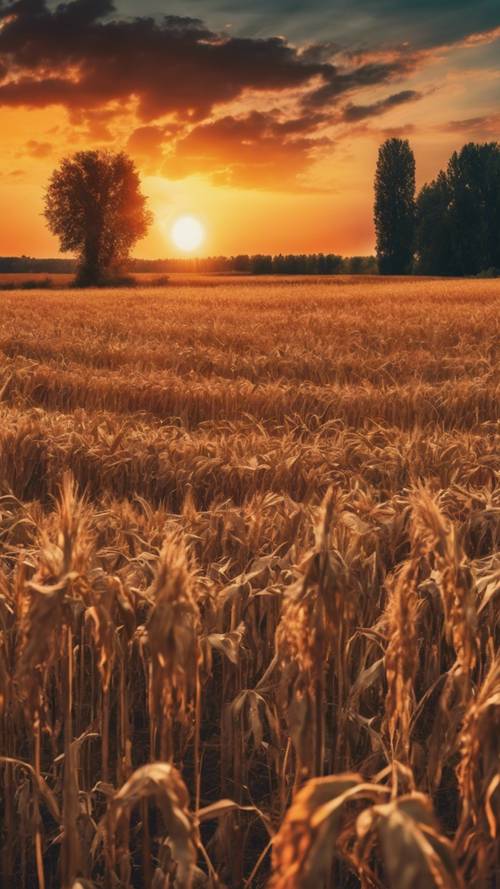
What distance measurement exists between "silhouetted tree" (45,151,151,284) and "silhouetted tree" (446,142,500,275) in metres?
29.9

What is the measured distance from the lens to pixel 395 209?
80.7 meters

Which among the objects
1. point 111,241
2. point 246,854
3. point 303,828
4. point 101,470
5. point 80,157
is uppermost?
point 80,157

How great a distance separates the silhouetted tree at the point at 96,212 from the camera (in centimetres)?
6562

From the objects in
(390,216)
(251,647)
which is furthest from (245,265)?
(251,647)

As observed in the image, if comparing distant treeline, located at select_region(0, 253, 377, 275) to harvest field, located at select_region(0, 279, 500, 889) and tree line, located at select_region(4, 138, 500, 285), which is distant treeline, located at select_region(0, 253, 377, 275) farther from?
harvest field, located at select_region(0, 279, 500, 889)

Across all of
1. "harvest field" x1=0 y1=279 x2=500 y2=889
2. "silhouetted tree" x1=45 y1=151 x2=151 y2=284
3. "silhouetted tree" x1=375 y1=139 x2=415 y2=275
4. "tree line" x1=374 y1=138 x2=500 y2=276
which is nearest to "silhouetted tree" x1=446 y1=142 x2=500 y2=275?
"tree line" x1=374 y1=138 x2=500 y2=276

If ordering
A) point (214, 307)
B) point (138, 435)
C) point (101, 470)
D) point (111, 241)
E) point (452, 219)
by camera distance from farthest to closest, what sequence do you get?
point (452, 219) < point (111, 241) < point (214, 307) < point (138, 435) < point (101, 470)

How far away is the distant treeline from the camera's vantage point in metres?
92.1

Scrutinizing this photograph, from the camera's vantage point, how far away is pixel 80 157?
2655 inches

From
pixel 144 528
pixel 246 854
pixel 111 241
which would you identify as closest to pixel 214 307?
pixel 144 528

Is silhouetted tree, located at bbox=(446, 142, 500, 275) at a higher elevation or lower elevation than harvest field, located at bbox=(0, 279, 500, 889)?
higher

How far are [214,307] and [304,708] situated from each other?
23.7 metres

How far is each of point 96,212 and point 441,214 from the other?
1316 inches

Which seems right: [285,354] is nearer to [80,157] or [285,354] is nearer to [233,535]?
[233,535]
